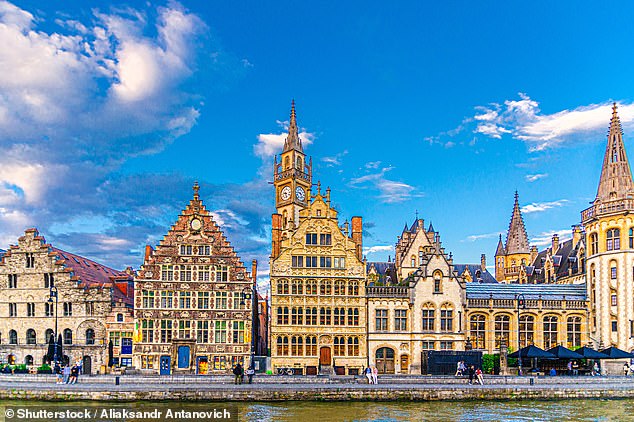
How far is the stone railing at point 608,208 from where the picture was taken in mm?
56219

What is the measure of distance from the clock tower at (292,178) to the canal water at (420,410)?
129 feet

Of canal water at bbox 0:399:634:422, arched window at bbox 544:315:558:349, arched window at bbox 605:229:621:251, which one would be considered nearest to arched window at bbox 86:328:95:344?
canal water at bbox 0:399:634:422

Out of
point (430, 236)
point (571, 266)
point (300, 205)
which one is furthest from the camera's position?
point (300, 205)

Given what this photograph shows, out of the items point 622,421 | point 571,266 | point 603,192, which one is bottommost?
point 622,421

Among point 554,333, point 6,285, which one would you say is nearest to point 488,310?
point 554,333

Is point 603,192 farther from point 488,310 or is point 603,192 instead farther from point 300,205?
point 300,205

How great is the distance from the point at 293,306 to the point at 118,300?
51.4 ft

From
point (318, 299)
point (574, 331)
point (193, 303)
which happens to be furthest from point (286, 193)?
point (574, 331)

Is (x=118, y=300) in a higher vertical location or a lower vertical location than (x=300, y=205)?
lower

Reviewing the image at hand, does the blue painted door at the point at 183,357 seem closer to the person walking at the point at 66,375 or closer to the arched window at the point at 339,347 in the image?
the arched window at the point at 339,347

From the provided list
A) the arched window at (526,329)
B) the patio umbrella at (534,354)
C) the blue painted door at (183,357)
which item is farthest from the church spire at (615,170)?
the blue painted door at (183,357)

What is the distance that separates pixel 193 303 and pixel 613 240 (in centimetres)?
3812

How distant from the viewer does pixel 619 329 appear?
55875 millimetres

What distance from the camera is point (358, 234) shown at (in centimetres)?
5856
